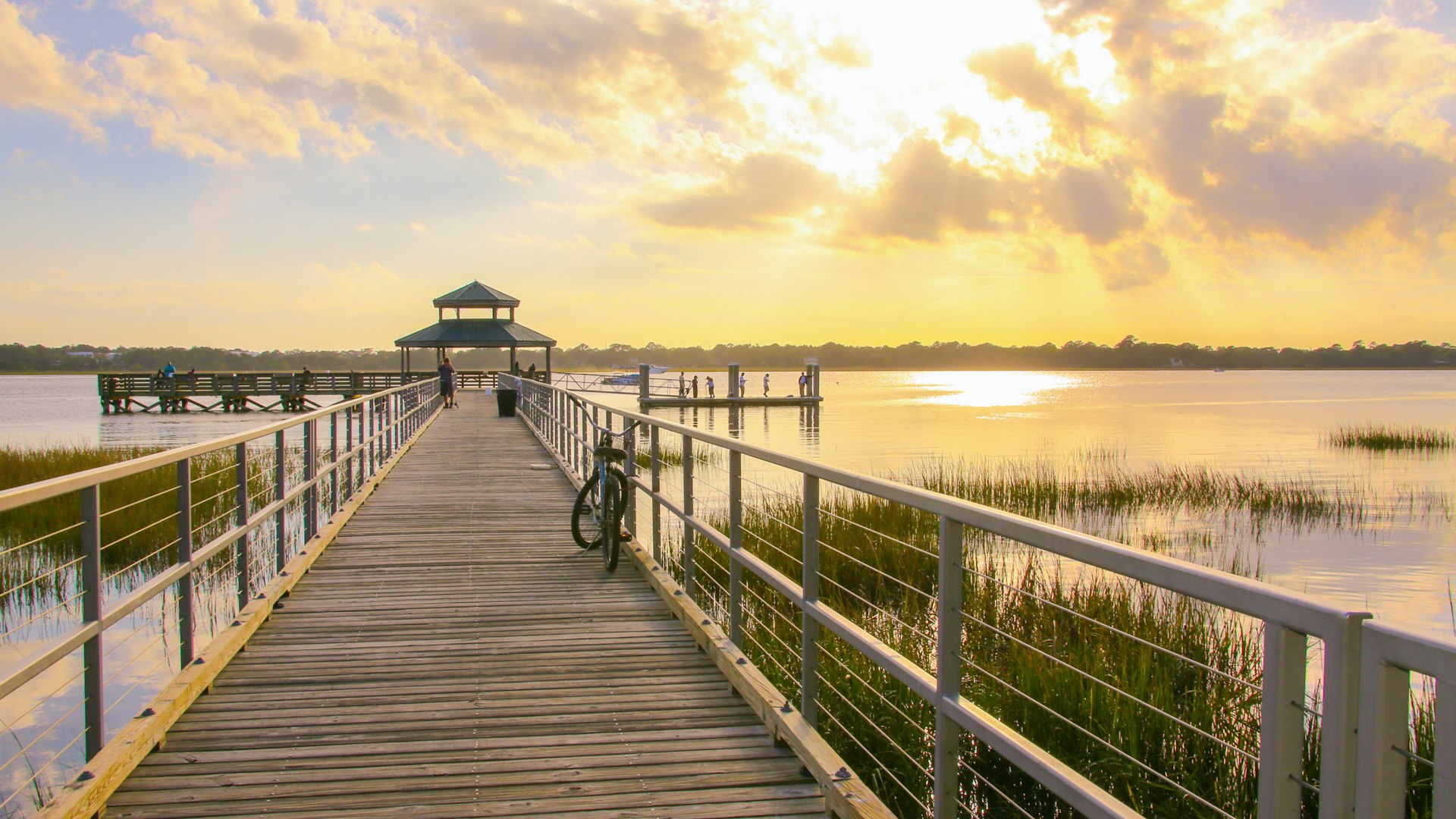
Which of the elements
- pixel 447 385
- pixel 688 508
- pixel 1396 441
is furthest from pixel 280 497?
pixel 1396 441

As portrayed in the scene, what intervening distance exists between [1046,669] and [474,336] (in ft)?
140

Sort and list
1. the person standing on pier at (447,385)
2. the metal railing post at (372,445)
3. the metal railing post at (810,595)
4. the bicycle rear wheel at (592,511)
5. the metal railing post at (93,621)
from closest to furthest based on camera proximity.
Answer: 1. the metal railing post at (93,621)
2. the metal railing post at (810,595)
3. the bicycle rear wheel at (592,511)
4. the metal railing post at (372,445)
5. the person standing on pier at (447,385)

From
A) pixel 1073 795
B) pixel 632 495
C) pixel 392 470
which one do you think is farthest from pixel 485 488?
pixel 1073 795

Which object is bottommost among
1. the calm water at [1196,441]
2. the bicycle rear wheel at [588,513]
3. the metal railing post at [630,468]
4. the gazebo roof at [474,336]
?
the calm water at [1196,441]

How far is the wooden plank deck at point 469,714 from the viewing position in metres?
3.51

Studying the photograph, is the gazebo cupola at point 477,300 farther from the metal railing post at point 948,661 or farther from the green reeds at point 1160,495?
the metal railing post at point 948,661

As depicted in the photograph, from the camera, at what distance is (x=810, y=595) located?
393 centimetres

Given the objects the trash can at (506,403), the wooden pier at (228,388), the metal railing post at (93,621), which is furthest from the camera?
the wooden pier at (228,388)

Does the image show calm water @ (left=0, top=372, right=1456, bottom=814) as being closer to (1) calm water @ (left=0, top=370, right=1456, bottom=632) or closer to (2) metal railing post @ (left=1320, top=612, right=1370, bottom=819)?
(1) calm water @ (left=0, top=370, right=1456, bottom=632)

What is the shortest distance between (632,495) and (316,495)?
3158 mm

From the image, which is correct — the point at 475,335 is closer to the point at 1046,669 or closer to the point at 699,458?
the point at 699,458

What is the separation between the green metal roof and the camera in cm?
4559

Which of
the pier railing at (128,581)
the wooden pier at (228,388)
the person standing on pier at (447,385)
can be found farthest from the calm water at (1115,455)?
the person standing on pier at (447,385)

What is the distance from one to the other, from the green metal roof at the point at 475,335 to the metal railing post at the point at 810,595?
140 feet
